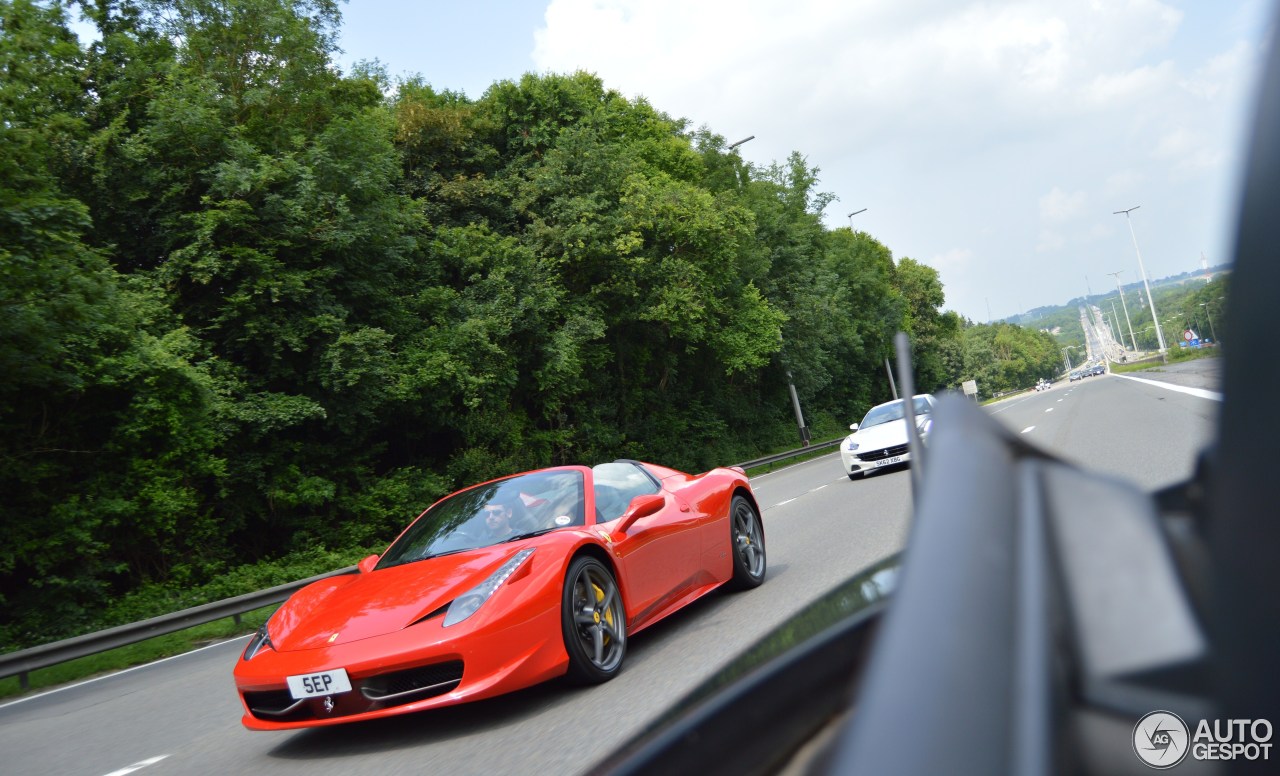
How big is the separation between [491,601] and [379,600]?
0.71m

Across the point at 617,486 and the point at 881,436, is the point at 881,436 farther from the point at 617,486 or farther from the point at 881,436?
the point at 617,486

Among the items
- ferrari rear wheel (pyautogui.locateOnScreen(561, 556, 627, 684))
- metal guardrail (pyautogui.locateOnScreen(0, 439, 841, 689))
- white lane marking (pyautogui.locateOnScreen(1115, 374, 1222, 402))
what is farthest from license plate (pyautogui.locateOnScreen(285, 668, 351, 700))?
metal guardrail (pyautogui.locateOnScreen(0, 439, 841, 689))

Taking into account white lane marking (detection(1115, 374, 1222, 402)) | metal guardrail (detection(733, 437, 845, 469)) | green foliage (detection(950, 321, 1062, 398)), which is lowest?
metal guardrail (detection(733, 437, 845, 469))

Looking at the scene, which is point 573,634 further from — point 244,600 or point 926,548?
point 244,600

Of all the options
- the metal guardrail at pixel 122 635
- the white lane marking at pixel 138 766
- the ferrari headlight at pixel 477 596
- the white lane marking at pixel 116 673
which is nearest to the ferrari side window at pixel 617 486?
the ferrari headlight at pixel 477 596

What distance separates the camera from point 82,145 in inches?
841

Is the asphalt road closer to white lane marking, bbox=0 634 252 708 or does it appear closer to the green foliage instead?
white lane marking, bbox=0 634 252 708

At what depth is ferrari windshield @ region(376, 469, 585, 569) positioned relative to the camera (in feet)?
21.1

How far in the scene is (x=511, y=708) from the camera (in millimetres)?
5770

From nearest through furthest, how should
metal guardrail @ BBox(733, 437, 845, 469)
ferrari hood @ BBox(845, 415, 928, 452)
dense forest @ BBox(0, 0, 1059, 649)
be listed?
1. dense forest @ BBox(0, 0, 1059, 649)
2. ferrari hood @ BBox(845, 415, 928, 452)
3. metal guardrail @ BBox(733, 437, 845, 469)

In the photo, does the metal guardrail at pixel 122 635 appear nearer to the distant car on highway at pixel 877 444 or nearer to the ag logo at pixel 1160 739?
the ag logo at pixel 1160 739

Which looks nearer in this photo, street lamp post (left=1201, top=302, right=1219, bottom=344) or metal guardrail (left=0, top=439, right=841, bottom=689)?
street lamp post (left=1201, top=302, right=1219, bottom=344)

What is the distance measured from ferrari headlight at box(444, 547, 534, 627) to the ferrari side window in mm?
1039

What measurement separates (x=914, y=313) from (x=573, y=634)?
8922 cm
